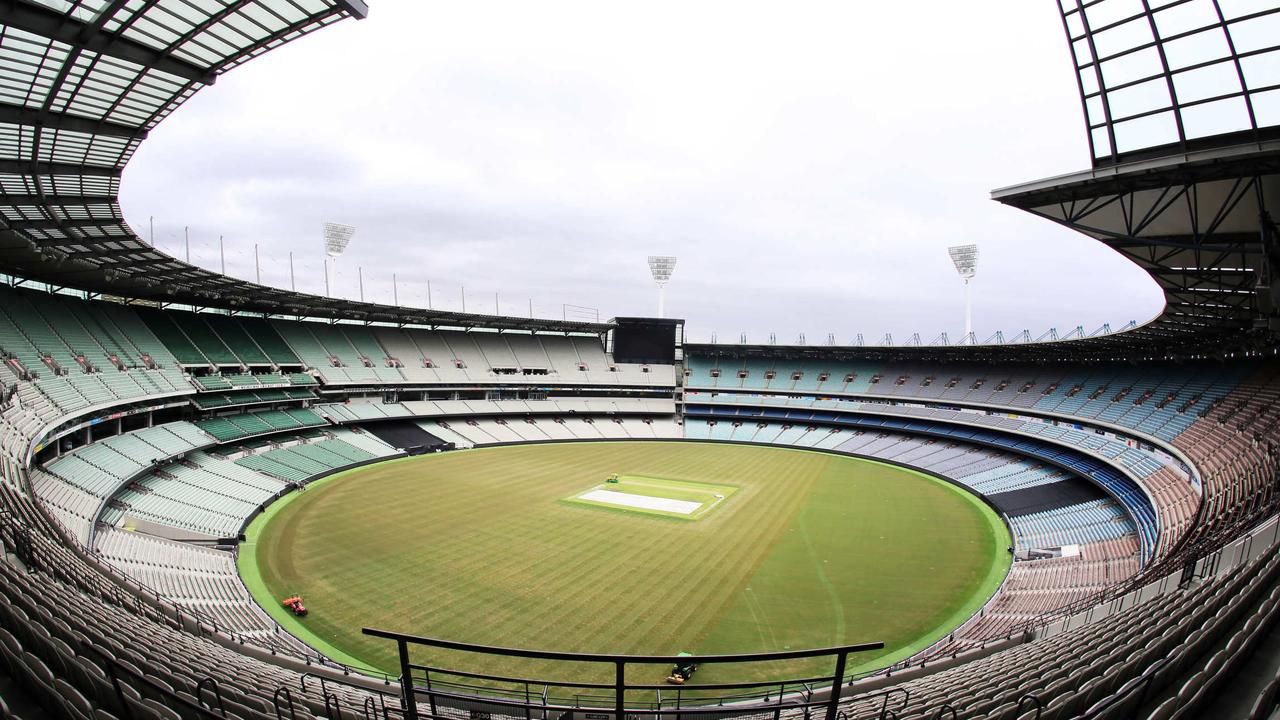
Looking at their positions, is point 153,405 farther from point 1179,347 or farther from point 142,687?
point 1179,347

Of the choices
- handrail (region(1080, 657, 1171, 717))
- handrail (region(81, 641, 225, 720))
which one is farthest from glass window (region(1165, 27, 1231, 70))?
handrail (region(81, 641, 225, 720))

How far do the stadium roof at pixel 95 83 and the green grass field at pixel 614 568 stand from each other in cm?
1416

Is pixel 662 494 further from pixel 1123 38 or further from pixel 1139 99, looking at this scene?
pixel 1123 38

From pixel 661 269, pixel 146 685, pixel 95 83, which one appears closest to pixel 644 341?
pixel 661 269

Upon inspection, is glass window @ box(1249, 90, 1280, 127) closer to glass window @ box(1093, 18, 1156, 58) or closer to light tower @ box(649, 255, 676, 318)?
glass window @ box(1093, 18, 1156, 58)

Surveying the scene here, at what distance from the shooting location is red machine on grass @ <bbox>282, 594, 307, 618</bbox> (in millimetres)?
18531

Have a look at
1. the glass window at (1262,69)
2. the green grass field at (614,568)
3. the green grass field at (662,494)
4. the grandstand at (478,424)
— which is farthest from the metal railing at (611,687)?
the green grass field at (662,494)

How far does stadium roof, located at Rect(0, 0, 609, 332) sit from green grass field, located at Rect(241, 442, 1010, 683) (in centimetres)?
1416

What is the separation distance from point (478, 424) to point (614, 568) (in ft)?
114

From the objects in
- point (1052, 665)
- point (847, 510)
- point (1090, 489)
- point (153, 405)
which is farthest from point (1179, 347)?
point (153, 405)

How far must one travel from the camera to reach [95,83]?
1279cm

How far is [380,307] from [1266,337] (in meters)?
50.7

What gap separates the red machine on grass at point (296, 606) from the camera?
730 inches

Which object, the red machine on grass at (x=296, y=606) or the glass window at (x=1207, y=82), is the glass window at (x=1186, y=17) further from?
the red machine on grass at (x=296, y=606)
